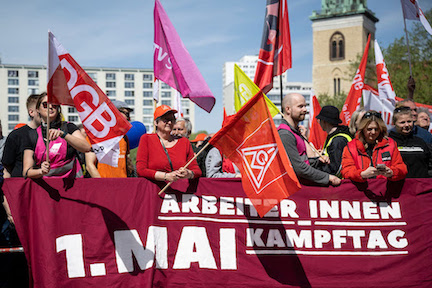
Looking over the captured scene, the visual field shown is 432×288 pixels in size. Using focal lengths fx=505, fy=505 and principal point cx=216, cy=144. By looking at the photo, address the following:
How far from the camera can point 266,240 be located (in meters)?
5.40

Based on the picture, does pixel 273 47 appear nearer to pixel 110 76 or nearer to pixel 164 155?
pixel 164 155

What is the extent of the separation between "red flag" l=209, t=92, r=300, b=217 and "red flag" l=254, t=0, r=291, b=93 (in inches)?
102

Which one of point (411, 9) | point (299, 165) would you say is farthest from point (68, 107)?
point (299, 165)

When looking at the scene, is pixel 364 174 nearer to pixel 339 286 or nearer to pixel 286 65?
pixel 339 286

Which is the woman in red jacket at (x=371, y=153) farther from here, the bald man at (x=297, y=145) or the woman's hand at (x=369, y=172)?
the bald man at (x=297, y=145)

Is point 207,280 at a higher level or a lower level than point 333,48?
lower

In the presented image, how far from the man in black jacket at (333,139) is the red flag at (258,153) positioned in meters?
1.03

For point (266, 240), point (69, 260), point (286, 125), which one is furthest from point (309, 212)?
point (69, 260)

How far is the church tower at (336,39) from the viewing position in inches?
3610

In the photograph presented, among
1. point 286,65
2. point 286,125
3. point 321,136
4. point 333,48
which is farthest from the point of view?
point 333,48

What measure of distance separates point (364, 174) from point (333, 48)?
92546 mm

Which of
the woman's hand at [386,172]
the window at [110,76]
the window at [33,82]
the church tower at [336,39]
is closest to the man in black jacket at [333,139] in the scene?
the woman's hand at [386,172]

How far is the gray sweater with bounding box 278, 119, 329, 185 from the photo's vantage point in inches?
210

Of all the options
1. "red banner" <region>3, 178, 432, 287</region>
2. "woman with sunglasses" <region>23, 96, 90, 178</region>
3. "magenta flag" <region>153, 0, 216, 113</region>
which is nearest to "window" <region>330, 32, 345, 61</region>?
"magenta flag" <region>153, 0, 216, 113</region>
